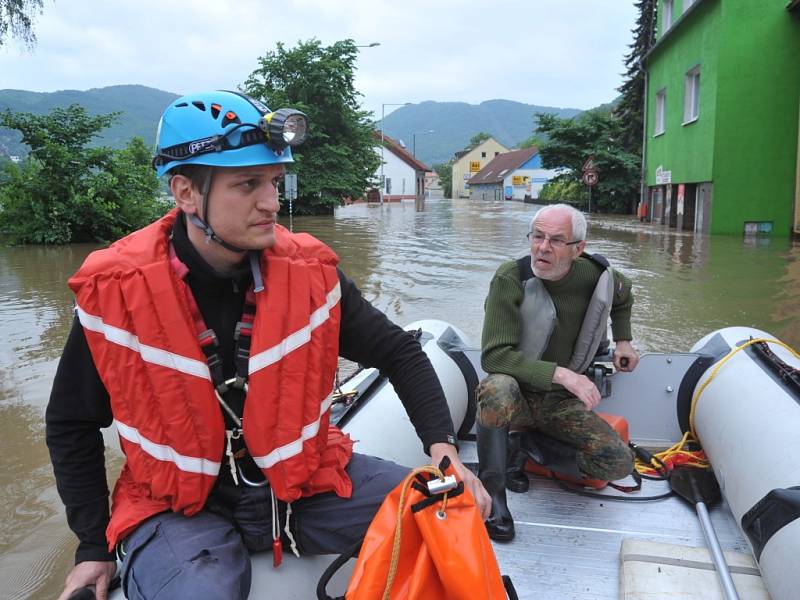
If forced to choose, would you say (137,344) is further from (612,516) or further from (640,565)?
(612,516)

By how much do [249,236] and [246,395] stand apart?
40 cm

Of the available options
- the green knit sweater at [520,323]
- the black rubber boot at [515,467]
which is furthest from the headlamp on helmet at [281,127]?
the black rubber boot at [515,467]

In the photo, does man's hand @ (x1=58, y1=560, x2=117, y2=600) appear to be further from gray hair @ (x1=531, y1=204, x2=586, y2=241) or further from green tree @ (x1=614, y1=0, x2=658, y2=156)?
green tree @ (x1=614, y1=0, x2=658, y2=156)

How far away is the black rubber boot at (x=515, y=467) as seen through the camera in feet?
9.97

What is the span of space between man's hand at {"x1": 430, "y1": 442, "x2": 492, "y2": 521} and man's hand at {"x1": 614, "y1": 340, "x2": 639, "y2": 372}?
1.70 metres

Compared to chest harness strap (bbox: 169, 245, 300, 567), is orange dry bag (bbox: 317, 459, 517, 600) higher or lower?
lower

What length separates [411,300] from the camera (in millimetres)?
9211

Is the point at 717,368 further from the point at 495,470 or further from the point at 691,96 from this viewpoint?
the point at 691,96

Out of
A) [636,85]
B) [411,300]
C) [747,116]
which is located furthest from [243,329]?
[636,85]

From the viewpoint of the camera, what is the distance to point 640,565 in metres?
2.26

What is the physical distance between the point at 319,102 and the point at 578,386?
28.5m

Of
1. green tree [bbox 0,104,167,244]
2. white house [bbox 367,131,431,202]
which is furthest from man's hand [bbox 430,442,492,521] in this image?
white house [bbox 367,131,431,202]

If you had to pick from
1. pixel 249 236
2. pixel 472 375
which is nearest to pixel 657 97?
pixel 472 375

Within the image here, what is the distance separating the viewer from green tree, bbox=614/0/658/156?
28844 mm
